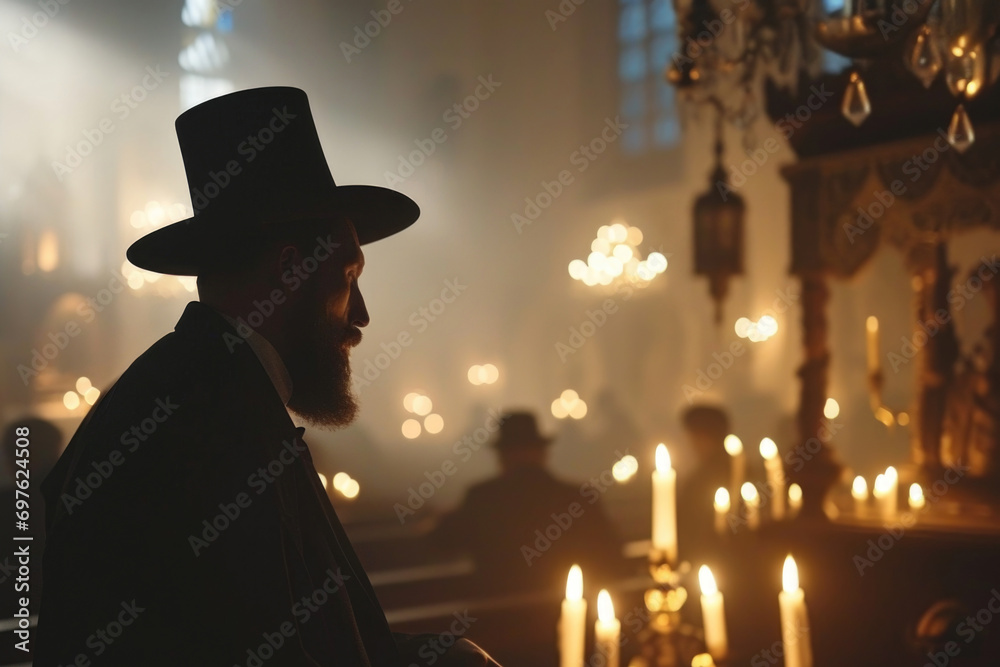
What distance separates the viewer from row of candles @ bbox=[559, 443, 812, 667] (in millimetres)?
1712

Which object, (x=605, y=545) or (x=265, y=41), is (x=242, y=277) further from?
(x=605, y=545)

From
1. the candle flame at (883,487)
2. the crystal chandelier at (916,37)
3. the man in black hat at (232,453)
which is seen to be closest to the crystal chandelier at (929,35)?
the crystal chandelier at (916,37)

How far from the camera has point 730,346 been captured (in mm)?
5879

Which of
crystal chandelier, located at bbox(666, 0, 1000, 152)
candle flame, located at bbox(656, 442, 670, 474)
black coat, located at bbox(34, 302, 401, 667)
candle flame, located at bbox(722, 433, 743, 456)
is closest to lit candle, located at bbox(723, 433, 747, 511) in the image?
candle flame, located at bbox(722, 433, 743, 456)

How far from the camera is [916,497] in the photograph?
3943 mm

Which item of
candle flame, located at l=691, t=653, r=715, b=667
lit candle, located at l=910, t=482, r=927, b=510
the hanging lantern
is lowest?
candle flame, located at l=691, t=653, r=715, b=667

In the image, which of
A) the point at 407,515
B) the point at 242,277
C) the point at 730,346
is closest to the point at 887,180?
the point at 730,346

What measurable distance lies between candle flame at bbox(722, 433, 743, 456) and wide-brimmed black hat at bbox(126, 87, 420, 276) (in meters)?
3.46

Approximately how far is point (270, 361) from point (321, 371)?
11cm

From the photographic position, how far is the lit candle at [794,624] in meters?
1.67

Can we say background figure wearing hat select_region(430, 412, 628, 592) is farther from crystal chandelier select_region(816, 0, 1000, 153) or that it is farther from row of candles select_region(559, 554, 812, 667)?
crystal chandelier select_region(816, 0, 1000, 153)

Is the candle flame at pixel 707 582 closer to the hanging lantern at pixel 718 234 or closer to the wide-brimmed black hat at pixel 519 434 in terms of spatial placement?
the wide-brimmed black hat at pixel 519 434

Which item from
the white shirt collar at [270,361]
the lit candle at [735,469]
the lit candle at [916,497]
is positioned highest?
the lit candle at [735,469]

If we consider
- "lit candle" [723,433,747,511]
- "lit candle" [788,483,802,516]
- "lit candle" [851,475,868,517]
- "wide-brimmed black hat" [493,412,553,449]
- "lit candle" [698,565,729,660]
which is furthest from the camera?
"lit candle" [723,433,747,511]
